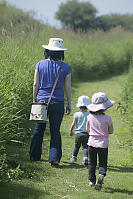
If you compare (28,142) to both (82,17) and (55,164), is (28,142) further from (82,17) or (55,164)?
(82,17)

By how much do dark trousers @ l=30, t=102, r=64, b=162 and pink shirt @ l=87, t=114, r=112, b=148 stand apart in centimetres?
90

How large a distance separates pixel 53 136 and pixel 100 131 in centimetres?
108

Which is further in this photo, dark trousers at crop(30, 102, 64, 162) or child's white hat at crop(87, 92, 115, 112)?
dark trousers at crop(30, 102, 64, 162)

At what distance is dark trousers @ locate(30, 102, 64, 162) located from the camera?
18.3 feet

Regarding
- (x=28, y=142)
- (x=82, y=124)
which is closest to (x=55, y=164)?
(x=82, y=124)

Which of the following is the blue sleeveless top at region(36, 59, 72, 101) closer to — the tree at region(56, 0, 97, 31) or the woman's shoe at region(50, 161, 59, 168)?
the woman's shoe at region(50, 161, 59, 168)

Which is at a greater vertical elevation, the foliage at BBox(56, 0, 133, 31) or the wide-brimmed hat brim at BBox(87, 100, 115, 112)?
the wide-brimmed hat brim at BBox(87, 100, 115, 112)

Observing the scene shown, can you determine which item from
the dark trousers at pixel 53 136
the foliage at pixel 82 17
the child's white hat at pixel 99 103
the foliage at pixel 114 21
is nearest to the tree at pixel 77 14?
the foliage at pixel 82 17

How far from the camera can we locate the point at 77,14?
1879 inches

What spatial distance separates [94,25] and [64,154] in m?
41.7

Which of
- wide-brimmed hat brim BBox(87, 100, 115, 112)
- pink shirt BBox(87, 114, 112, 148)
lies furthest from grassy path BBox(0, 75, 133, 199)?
wide-brimmed hat brim BBox(87, 100, 115, 112)

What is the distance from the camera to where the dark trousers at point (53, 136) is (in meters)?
5.57

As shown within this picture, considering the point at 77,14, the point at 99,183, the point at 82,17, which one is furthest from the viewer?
the point at 77,14

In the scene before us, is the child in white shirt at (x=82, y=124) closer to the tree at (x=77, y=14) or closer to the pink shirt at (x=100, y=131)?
the pink shirt at (x=100, y=131)
